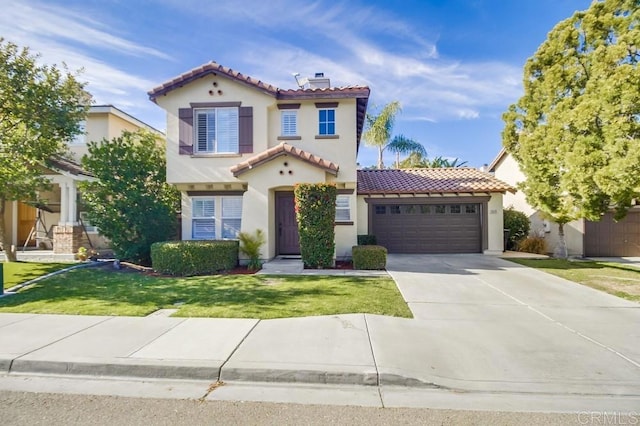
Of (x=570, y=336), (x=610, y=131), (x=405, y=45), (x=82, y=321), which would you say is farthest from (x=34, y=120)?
(x=610, y=131)

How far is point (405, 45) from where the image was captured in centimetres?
1300

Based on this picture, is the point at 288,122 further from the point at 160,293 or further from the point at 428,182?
the point at 160,293

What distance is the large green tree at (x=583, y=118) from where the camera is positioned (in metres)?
9.00

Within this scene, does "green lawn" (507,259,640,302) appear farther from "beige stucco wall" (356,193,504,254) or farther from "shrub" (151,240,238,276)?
"shrub" (151,240,238,276)

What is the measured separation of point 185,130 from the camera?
41.7 feet

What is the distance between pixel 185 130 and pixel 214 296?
309 inches

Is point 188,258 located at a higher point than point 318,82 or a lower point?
lower

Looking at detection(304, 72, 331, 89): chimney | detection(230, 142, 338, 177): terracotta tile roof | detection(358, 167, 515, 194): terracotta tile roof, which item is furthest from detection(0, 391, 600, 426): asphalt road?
detection(304, 72, 331, 89): chimney

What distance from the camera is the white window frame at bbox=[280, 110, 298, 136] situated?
1288 centimetres

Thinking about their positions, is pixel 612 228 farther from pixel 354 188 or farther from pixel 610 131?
pixel 354 188

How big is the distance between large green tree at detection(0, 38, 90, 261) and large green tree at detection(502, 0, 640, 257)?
17.4 metres

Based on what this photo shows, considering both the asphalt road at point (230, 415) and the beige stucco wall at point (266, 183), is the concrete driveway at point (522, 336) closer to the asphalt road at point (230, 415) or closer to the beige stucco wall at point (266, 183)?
the asphalt road at point (230, 415)

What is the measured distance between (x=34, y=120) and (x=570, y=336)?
1607 cm

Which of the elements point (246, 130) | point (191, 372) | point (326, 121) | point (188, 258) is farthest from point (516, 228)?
point (191, 372)
